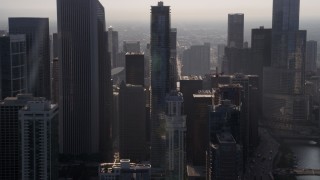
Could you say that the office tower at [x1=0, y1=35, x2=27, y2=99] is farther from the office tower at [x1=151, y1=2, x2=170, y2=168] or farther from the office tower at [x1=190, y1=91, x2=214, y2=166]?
the office tower at [x1=190, y1=91, x2=214, y2=166]

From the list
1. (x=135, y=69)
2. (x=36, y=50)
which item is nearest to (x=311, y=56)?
(x=135, y=69)

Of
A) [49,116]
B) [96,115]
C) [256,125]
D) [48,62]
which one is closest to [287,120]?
[256,125]

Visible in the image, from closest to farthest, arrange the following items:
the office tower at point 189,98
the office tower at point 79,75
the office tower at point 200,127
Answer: the office tower at point 200,127, the office tower at point 189,98, the office tower at point 79,75

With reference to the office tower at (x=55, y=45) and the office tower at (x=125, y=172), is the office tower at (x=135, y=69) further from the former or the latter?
the office tower at (x=125, y=172)

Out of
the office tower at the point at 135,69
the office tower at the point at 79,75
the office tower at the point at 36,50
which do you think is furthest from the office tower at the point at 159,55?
the office tower at the point at 36,50

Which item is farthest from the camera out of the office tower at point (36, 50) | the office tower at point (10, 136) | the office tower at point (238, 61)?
the office tower at point (238, 61)

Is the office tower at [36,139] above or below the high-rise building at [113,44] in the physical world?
below
